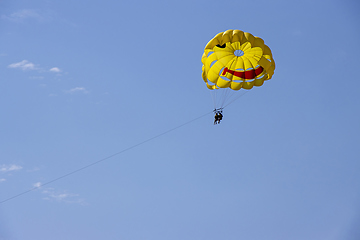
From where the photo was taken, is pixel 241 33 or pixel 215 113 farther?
pixel 215 113

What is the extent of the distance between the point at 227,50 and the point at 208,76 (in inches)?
78.6

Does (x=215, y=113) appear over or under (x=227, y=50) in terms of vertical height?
under

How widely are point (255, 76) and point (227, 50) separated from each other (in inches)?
95.1

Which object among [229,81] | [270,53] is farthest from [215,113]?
[270,53]

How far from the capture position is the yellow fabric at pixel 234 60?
42.6 meters

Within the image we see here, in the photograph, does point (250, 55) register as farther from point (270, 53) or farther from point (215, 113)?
point (215, 113)

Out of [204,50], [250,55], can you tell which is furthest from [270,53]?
[204,50]

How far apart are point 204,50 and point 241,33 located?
8.77 ft

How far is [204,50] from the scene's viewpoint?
43.6 m

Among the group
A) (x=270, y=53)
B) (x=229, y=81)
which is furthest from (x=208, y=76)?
(x=270, y=53)

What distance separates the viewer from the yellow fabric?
42562 mm

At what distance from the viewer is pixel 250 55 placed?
4394cm

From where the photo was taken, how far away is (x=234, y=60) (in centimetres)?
4444

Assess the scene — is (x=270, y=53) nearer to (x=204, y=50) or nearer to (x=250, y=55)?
(x=250, y=55)
